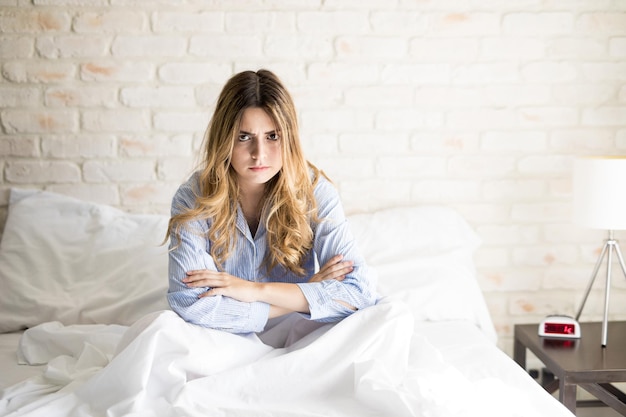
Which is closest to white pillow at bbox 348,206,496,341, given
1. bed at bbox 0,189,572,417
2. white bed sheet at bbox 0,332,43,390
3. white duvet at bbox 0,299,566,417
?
bed at bbox 0,189,572,417

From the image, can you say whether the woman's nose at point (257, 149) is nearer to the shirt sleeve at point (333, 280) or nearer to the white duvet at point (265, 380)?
the shirt sleeve at point (333, 280)

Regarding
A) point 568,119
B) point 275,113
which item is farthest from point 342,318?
point 568,119

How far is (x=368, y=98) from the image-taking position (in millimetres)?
2498

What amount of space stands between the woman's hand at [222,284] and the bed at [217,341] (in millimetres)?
116

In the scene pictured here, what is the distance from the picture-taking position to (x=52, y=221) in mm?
2336

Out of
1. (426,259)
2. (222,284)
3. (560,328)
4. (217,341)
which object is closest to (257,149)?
(222,284)

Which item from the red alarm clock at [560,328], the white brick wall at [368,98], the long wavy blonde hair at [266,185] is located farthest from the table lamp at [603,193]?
the long wavy blonde hair at [266,185]

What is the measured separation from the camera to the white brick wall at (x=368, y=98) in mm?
2424

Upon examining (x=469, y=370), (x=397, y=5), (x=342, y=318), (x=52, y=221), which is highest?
(x=397, y=5)

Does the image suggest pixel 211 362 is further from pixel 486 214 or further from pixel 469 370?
pixel 486 214

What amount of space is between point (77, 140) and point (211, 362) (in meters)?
1.27

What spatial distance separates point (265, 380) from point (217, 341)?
0.62ft

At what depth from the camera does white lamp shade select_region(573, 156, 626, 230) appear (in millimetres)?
2109

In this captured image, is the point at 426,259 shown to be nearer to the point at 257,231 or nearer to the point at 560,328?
the point at 560,328
